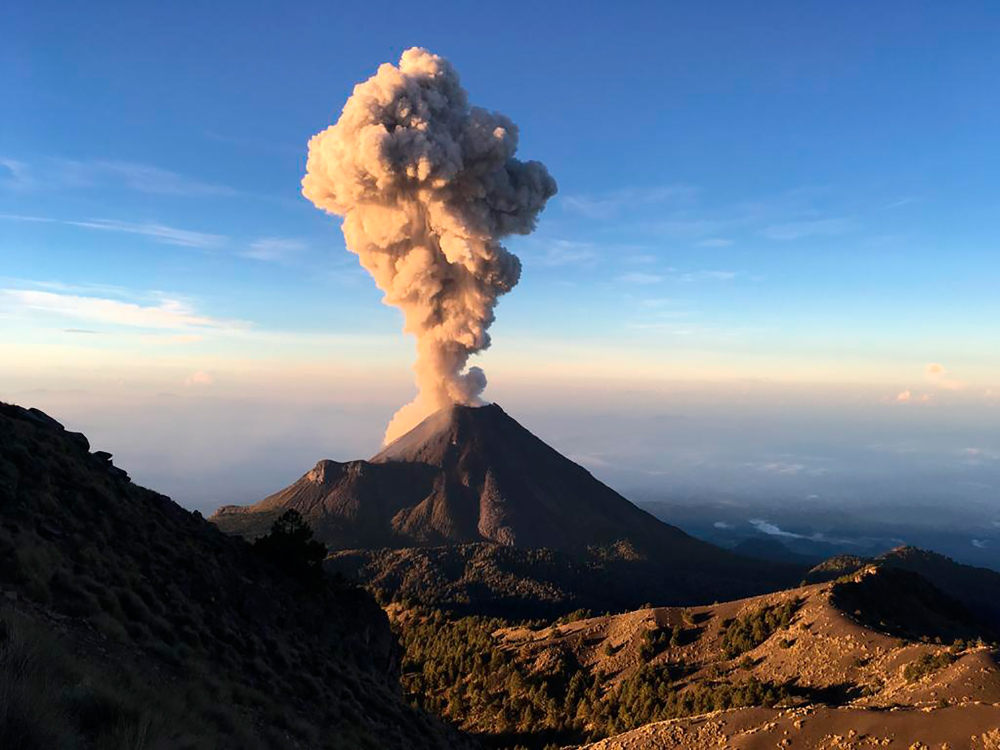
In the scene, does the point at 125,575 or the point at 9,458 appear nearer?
the point at 125,575

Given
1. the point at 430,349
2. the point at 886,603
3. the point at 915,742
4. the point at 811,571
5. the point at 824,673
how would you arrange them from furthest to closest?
the point at 430,349 < the point at 811,571 < the point at 886,603 < the point at 824,673 < the point at 915,742

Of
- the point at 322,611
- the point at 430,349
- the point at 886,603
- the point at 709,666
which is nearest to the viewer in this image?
the point at 322,611

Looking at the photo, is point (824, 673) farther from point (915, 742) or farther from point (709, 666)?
point (915, 742)

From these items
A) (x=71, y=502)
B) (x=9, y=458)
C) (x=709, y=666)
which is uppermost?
(x=9, y=458)

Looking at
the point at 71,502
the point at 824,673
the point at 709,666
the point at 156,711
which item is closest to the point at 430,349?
the point at 709,666

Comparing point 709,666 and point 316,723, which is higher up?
point 316,723

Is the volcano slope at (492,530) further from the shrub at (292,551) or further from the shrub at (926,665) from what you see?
the shrub at (292,551)

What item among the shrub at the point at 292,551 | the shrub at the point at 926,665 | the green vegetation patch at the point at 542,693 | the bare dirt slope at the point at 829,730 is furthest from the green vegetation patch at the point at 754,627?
the shrub at the point at 292,551
